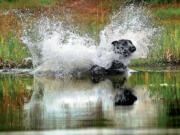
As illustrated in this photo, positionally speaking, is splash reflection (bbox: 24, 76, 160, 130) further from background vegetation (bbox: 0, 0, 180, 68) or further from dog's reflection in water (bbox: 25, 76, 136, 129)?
background vegetation (bbox: 0, 0, 180, 68)

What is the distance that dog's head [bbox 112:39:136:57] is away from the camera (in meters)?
12.4

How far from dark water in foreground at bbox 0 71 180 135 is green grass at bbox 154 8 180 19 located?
8.72m

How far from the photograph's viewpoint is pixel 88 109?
6289 mm

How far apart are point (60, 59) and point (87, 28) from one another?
16.0ft

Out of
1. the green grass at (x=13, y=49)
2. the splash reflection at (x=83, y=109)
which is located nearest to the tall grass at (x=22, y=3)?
the green grass at (x=13, y=49)

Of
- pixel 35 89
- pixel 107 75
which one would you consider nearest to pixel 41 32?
pixel 107 75

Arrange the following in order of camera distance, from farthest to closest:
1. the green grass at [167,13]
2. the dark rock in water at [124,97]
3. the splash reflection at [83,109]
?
1. the green grass at [167,13]
2. the dark rock in water at [124,97]
3. the splash reflection at [83,109]

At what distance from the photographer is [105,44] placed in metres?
12.6

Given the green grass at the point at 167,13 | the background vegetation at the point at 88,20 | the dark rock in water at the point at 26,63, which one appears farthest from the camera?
the green grass at the point at 167,13

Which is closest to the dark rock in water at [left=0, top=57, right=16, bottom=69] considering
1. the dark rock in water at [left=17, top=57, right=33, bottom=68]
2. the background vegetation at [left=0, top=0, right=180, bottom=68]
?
the background vegetation at [left=0, top=0, right=180, bottom=68]

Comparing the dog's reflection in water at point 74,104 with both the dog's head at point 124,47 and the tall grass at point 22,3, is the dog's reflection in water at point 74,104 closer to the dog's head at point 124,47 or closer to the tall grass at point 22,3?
the dog's head at point 124,47

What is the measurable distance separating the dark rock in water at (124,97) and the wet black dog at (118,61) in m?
3.92

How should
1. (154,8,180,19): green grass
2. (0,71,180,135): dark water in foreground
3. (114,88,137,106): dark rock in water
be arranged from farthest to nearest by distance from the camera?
1. (154,8,180,19): green grass
2. (114,88,137,106): dark rock in water
3. (0,71,180,135): dark water in foreground

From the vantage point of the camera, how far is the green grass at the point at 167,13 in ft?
60.3
